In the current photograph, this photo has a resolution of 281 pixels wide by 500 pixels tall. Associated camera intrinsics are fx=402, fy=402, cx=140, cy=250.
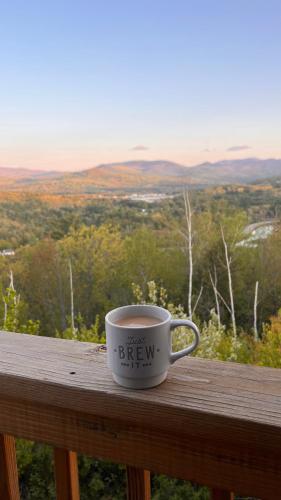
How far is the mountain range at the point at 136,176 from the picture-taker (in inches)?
134

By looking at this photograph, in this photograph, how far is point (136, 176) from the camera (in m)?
3.68

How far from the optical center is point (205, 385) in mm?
406

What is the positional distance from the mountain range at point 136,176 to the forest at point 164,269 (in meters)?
0.18

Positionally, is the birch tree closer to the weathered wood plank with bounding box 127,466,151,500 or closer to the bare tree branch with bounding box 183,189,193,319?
the bare tree branch with bounding box 183,189,193,319

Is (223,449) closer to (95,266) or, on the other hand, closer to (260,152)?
(260,152)

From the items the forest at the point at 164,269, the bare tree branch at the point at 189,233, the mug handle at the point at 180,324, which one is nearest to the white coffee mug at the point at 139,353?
the mug handle at the point at 180,324

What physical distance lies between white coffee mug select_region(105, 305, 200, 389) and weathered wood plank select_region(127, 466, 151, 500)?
0.10 meters

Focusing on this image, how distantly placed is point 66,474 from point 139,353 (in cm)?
19

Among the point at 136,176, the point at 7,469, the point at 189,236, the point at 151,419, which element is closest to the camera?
the point at 151,419

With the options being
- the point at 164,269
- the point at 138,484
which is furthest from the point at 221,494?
the point at 164,269

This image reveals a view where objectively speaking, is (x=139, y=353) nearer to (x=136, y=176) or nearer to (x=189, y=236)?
(x=136, y=176)

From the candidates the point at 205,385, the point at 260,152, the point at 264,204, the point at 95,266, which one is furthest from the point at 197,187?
the point at 205,385

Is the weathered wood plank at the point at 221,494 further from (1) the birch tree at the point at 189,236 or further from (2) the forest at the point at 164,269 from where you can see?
(1) the birch tree at the point at 189,236

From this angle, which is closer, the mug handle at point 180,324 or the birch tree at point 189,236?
the mug handle at point 180,324
